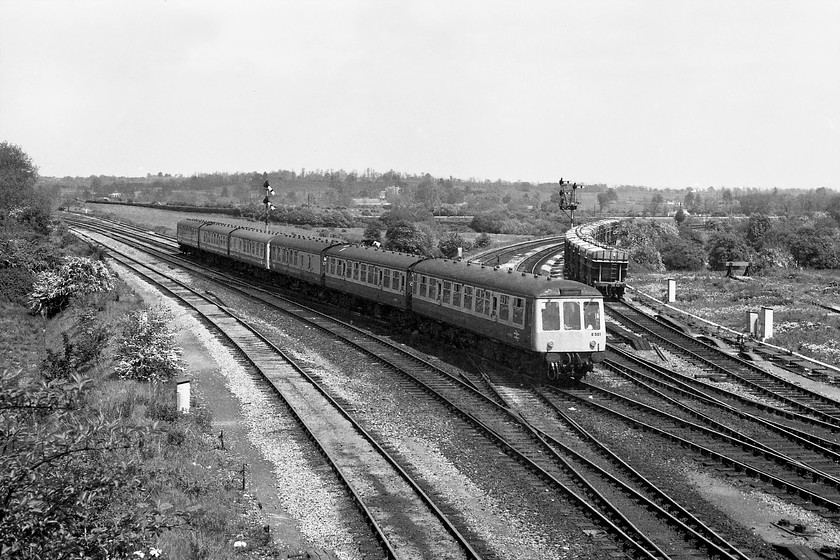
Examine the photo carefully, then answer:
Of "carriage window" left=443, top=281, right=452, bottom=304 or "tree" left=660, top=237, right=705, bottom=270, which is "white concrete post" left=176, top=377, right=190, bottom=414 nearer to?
"carriage window" left=443, top=281, right=452, bottom=304

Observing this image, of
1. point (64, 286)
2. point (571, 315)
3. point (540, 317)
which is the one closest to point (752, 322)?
point (571, 315)

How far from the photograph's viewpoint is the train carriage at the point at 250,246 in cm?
4250

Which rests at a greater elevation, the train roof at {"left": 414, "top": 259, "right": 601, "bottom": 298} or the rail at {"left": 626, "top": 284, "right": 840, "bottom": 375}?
the train roof at {"left": 414, "top": 259, "right": 601, "bottom": 298}

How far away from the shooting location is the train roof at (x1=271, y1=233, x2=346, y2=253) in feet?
118

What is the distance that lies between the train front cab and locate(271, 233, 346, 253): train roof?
16.9 m

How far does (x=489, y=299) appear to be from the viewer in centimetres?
2203

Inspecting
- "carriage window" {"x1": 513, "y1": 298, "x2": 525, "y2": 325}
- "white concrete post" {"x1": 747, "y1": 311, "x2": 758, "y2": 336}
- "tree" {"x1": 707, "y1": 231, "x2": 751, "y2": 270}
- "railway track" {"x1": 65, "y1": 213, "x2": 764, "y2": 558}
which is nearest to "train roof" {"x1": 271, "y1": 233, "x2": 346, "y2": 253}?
"railway track" {"x1": 65, "y1": 213, "x2": 764, "y2": 558}

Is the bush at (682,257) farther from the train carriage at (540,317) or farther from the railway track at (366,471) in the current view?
the railway track at (366,471)

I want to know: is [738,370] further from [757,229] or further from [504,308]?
[757,229]

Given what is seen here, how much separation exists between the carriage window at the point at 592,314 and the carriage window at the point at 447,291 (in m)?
5.11

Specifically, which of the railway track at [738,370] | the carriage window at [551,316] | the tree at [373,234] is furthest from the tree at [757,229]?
the carriage window at [551,316]

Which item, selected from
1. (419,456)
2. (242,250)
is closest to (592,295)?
(419,456)

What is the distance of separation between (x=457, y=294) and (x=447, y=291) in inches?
26.4

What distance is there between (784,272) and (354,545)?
46.7m
